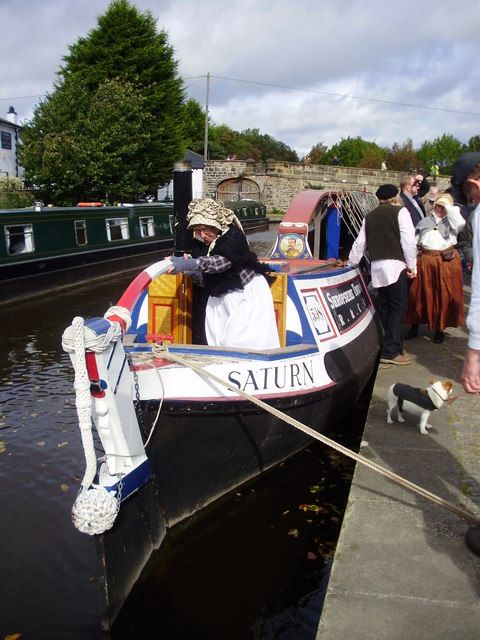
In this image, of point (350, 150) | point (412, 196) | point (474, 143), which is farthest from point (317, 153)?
point (412, 196)

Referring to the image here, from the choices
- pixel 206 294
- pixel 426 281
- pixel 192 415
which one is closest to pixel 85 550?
pixel 192 415

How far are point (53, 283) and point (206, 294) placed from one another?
1004 centimetres

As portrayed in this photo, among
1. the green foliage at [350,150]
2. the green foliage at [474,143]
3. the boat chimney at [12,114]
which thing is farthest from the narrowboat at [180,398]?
the green foliage at [350,150]

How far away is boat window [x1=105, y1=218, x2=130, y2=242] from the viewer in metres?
17.6

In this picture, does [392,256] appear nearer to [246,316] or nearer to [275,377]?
[246,316]

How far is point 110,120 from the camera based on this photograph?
81.4 ft

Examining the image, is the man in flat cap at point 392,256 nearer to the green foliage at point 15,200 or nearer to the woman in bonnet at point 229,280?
the woman in bonnet at point 229,280

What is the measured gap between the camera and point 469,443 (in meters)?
4.77

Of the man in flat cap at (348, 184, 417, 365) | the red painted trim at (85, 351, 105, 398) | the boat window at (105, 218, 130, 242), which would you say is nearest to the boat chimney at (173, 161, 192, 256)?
the man in flat cap at (348, 184, 417, 365)

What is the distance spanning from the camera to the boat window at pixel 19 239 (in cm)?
1330

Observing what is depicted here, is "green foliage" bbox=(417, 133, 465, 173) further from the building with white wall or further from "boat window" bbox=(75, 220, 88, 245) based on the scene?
"boat window" bbox=(75, 220, 88, 245)

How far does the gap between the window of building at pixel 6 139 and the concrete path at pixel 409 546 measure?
1593 inches

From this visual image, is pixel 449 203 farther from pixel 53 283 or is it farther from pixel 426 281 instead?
pixel 53 283

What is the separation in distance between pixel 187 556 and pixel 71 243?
40.4 feet
